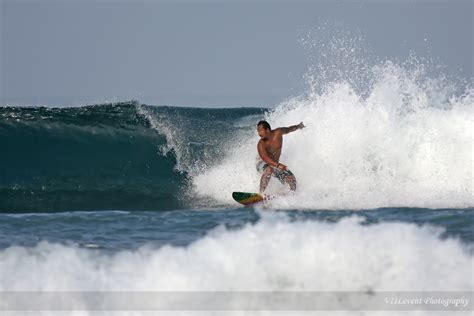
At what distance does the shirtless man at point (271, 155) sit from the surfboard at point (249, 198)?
221 mm

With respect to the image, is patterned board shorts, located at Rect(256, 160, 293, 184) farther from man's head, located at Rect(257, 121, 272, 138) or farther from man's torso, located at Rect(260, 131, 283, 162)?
man's head, located at Rect(257, 121, 272, 138)

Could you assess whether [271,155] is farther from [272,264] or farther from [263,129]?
[272,264]

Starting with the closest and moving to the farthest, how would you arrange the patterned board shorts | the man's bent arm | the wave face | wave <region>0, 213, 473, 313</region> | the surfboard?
wave <region>0, 213, 473, 313</region> → the surfboard → the man's bent arm → the patterned board shorts → the wave face

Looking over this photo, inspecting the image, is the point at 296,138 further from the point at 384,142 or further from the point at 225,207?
the point at 225,207

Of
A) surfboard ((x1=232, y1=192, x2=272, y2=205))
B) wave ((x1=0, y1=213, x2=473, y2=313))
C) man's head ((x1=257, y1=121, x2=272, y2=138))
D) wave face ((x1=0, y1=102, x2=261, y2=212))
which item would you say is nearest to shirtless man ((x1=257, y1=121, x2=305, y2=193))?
man's head ((x1=257, y1=121, x2=272, y2=138))

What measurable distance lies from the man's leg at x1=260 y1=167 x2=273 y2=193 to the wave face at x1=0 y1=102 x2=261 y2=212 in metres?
1.82

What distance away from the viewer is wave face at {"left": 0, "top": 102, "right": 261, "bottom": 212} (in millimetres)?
16281

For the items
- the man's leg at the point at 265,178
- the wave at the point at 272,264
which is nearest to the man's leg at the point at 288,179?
the man's leg at the point at 265,178

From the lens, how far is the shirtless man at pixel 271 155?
540 inches

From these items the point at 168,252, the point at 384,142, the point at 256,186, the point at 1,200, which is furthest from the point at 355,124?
the point at 168,252

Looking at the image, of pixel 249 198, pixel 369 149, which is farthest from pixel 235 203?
pixel 369 149

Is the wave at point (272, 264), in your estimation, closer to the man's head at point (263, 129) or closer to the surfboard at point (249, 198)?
the surfboard at point (249, 198)

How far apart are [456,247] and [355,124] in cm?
778

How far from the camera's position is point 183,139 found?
783 inches
